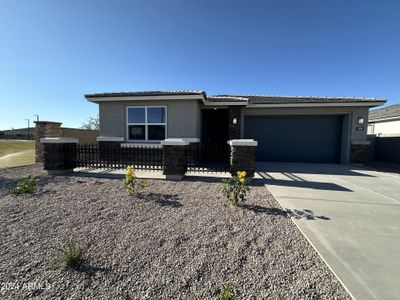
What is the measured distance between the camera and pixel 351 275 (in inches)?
88.6

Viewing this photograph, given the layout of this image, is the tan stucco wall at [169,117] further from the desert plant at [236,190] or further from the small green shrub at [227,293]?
the small green shrub at [227,293]

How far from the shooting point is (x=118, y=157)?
30.1 ft


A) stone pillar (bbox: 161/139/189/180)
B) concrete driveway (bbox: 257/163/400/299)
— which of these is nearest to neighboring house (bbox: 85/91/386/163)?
stone pillar (bbox: 161/139/189/180)

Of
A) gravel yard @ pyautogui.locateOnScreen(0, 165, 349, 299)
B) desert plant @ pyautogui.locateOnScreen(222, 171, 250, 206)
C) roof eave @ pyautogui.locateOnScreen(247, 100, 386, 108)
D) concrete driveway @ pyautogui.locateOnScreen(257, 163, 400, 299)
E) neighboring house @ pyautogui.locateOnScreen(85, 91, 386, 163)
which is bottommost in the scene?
gravel yard @ pyautogui.locateOnScreen(0, 165, 349, 299)

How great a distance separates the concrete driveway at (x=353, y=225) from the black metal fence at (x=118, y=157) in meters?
4.81

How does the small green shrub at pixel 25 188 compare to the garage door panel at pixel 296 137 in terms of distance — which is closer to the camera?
the small green shrub at pixel 25 188

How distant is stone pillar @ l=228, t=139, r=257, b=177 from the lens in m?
6.26

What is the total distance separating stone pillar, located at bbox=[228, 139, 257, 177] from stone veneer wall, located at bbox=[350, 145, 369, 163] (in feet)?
25.1

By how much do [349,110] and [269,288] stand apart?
38.1ft

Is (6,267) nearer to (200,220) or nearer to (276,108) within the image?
(200,220)

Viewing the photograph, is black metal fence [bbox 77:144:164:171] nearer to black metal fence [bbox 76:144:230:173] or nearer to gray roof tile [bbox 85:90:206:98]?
black metal fence [bbox 76:144:230:173]

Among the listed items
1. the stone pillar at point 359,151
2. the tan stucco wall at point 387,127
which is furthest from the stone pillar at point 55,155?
the tan stucco wall at point 387,127

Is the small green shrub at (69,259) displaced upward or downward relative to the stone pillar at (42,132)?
downward

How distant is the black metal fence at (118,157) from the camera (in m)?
8.03
